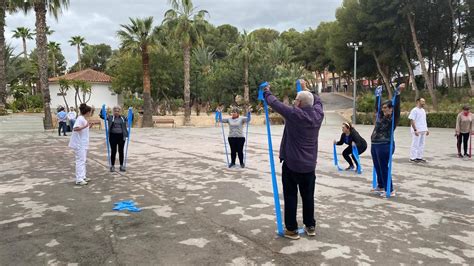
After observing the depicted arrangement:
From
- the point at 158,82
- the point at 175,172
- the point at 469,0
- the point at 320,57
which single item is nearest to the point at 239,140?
the point at 175,172

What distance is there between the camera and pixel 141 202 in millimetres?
6562

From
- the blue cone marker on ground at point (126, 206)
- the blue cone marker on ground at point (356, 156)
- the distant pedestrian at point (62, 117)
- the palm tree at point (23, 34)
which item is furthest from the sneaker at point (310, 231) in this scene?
the palm tree at point (23, 34)

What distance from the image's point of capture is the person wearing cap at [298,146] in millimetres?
4406

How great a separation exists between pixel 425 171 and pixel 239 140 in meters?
4.49

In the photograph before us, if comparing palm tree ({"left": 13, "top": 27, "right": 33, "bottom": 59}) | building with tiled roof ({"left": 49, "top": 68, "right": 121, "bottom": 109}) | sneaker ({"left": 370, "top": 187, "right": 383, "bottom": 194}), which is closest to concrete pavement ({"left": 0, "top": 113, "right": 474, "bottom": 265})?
sneaker ({"left": 370, "top": 187, "right": 383, "bottom": 194})

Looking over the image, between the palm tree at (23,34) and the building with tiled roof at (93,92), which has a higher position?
the palm tree at (23,34)

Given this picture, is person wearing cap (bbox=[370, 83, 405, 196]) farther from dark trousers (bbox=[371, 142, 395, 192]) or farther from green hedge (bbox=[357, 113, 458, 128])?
green hedge (bbox=[357, 113, 458, 128])

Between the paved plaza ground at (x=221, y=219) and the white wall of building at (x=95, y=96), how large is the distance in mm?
40114

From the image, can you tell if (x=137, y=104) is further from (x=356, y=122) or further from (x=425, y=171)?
(x=425, y=171)

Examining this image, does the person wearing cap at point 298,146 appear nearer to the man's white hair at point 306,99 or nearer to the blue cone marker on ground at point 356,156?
the man's white hair at point 306,99

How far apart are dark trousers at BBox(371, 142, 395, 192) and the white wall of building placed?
45.7m

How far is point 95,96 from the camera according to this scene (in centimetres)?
4866

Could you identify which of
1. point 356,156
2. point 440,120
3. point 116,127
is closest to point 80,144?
point 116,127

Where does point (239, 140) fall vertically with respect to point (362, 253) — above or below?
above
